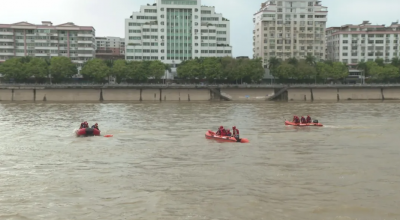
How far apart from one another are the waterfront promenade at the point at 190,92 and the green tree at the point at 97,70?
402 inches

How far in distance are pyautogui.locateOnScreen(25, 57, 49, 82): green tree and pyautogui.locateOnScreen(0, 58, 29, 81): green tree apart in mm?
1060

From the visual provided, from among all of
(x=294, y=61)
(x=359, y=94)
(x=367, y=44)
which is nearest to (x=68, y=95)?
(x=294, y=61)

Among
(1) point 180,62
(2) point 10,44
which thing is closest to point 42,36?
(2) point 10,44

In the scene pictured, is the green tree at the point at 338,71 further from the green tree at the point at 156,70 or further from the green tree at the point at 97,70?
the green tree at the point at 97,70

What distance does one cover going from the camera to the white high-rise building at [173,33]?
10575cm

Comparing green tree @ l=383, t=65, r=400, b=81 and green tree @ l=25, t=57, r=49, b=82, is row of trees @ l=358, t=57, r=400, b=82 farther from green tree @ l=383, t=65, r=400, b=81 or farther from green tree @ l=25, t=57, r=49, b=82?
green tree @ l=25, t=57, r=49, b=82

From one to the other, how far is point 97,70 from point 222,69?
84.6 feet

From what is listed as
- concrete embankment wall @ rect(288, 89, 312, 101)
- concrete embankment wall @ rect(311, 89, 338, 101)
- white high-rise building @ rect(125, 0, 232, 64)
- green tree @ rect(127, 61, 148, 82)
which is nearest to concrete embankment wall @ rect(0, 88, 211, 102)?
green tree @ rect(127, 61, 148, 82)

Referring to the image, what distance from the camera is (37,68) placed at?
305 feet

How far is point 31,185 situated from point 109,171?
142 inches

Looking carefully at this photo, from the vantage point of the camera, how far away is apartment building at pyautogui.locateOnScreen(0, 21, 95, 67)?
4181 inches

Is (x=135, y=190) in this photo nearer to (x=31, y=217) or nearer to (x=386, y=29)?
(x=31, y=217)

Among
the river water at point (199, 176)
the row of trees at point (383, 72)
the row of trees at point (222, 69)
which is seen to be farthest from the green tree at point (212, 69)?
the river water at point (199, 176)

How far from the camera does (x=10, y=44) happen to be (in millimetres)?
106438
